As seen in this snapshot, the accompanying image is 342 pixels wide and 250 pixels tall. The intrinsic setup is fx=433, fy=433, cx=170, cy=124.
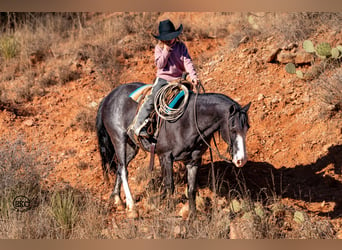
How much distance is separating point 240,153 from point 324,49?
4614 mm

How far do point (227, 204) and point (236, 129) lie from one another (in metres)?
1.68

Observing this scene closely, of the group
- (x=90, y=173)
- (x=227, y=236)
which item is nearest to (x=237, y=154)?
(x=227, y=236)

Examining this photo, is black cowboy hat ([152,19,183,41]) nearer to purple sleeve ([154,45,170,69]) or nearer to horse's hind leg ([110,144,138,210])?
purple sleeve ([154,45,170,69])

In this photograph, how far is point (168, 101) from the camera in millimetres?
6168

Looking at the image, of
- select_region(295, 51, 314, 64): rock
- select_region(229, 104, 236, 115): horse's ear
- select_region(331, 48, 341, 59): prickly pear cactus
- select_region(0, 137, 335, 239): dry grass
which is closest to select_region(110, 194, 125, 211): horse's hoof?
select_region(0, 137, 335, 239): dry grass

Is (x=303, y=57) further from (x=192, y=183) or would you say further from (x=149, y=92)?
(x=192, y=183)

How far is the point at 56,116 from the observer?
10336mm

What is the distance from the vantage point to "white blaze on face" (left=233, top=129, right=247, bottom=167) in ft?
17.3

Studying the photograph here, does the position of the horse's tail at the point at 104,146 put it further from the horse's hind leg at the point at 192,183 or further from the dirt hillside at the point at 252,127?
the horse's hind leg at the point at 192,183

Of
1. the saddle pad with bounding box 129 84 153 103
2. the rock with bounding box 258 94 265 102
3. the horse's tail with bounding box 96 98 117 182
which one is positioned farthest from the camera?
the rock with bounding box 258 94 265 102

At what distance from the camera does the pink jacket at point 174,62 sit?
607 centimetres

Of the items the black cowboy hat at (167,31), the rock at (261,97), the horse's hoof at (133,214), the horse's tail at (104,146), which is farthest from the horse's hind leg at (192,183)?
the rock at (261,97)

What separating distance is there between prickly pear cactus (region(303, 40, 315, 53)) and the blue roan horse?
13.2 ft

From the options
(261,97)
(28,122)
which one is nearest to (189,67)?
(261,97)
